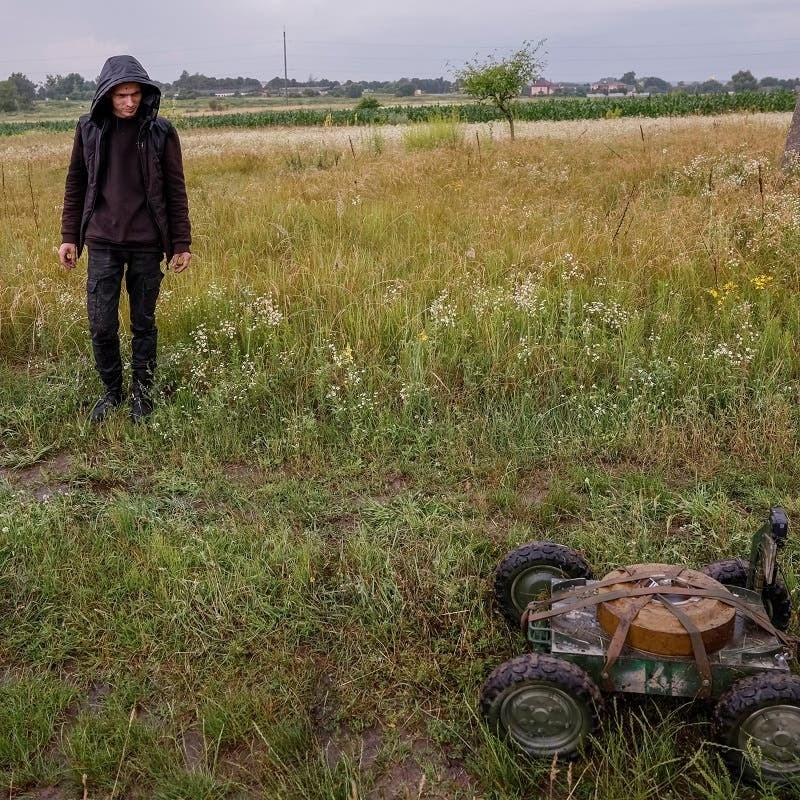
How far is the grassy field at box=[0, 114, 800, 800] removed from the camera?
94.7 inches

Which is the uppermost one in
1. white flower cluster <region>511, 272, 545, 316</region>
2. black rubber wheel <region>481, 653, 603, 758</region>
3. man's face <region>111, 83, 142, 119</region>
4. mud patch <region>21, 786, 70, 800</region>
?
man's face <region>111, 83, 142, 119</region>

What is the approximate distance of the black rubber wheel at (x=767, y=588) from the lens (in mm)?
2615

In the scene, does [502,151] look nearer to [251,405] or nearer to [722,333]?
[722,333]

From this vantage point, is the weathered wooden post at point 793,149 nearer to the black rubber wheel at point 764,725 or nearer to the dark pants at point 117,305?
the dark pants at point 117,305

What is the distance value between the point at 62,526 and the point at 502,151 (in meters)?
10.3

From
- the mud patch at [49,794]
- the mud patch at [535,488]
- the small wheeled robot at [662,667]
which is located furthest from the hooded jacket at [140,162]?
the small wheeled robot at [662,667]

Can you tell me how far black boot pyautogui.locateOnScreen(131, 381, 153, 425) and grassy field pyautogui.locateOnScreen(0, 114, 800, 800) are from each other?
0.35ft

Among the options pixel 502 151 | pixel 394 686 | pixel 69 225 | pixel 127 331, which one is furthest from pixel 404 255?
pixel 502 151

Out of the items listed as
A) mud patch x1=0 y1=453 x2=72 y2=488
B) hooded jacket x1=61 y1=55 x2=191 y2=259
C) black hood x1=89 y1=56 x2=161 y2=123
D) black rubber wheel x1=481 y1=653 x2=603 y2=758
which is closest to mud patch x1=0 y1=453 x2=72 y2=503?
mud patch x1=0 y1=453 x2=72 y2=488

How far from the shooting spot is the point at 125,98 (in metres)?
4.34

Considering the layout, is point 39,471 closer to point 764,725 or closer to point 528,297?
point 528,297

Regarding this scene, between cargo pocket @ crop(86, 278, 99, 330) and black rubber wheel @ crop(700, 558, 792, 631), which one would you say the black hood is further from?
black rubber wheel @ crop(700, 558, 792, 631)

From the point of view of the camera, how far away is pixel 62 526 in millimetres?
3496

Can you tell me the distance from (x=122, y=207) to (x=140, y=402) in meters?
1.20
